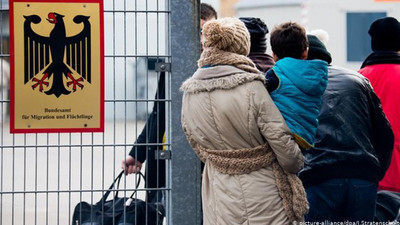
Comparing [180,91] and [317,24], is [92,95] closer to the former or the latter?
[180,91]

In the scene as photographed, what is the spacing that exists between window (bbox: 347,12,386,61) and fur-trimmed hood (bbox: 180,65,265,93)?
1471 centimetres

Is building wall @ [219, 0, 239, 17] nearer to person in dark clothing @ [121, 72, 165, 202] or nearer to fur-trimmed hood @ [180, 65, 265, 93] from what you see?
person in dark clothing @ [121, 72, 165, 202]

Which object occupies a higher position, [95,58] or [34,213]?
[95,58]

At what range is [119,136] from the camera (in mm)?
5094

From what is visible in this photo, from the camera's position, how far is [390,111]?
5.74 meters

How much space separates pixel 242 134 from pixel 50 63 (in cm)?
135

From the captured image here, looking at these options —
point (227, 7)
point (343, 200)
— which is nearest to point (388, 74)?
point (343, 200)

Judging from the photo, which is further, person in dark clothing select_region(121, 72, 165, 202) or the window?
the window

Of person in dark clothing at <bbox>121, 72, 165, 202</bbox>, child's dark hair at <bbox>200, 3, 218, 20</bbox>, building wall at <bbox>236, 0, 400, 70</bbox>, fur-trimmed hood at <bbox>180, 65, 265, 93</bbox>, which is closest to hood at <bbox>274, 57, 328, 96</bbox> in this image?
fur-trimmed hood at <bbox>180, 65, 265, 93</bbox>

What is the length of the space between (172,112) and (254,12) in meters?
15.8

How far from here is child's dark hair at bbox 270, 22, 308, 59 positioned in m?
4.71

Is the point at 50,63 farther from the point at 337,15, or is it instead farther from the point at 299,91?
the point at 337,15

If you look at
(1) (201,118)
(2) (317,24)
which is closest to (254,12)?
(2) (317,24)

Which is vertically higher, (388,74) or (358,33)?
(358,33)
